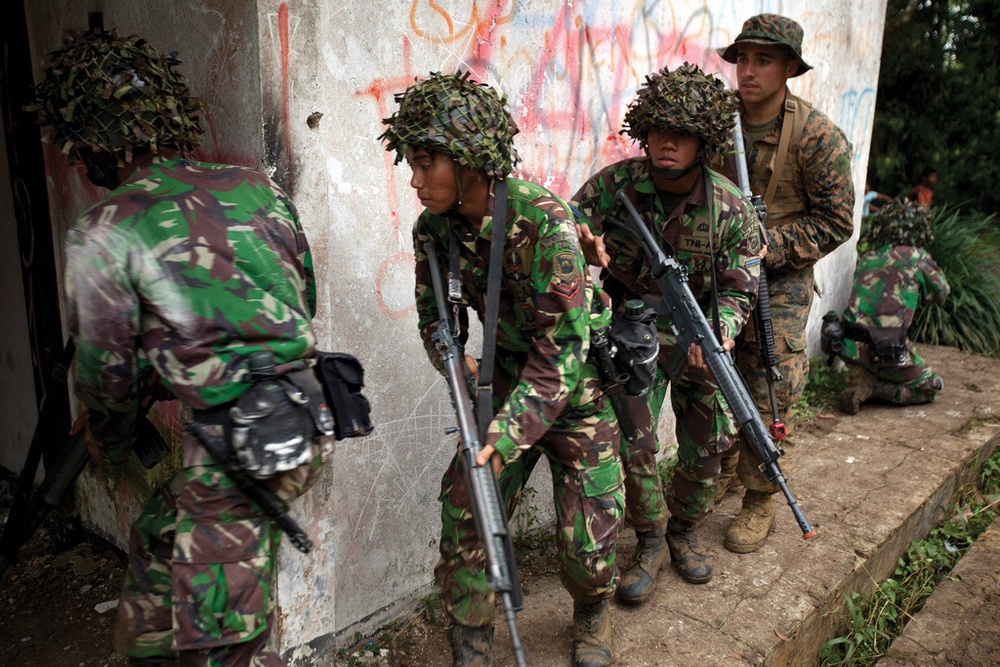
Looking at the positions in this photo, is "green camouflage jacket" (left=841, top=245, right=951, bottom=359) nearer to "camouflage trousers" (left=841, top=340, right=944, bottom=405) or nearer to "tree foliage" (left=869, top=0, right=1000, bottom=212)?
"camouflage trousers" (left=841, top=340, right=944, bottom=405)

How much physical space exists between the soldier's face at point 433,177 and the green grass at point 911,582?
2.54m

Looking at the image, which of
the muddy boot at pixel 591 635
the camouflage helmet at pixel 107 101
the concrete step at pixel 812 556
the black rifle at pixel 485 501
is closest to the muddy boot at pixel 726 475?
the concrete step at pixel 812 556

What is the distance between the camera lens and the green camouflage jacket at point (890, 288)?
5.17m

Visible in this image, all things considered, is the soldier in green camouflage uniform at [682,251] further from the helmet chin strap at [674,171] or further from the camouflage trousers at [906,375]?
the camouflage trousers at [906,375]

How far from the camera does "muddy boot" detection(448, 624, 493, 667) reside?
8.46 feet

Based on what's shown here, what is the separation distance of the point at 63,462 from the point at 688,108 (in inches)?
92.5

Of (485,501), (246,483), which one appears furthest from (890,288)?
(246,483)

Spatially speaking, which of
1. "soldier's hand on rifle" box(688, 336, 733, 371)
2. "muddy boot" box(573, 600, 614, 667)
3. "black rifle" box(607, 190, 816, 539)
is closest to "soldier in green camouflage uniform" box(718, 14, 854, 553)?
"black rifle" box(607, 190, 816, 539)

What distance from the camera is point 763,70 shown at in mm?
3713

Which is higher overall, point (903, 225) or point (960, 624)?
point (903, 225)

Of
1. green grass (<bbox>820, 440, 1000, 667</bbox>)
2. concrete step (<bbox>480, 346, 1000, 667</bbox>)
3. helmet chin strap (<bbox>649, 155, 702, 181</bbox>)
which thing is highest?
helmet chin strap (<bbox>649, 155, 702, 181</bbox>)

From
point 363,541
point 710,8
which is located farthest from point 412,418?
point 710,8

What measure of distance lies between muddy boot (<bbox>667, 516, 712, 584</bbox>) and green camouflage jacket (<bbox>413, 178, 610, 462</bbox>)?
49.2 inches

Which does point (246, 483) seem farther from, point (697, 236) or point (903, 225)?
point (903, 225)
